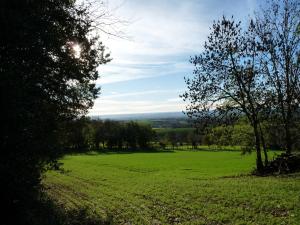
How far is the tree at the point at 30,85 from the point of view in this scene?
34.0 feet

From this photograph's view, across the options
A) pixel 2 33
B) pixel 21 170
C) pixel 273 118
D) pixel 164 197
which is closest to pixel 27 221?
Answer: pixel 21 170

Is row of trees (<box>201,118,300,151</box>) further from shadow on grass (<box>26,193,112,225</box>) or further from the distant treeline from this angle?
shadow on grass (<box>26,193,112,225</box>)

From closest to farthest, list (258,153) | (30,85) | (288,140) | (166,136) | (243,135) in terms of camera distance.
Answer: (30,85)
(288,140)
(258,153)
(243,135)
(166,136)

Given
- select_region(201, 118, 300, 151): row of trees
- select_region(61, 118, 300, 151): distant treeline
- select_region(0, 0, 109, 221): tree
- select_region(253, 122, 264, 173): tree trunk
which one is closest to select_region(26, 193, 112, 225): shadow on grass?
select_region(0, 0, 109, 221): tree

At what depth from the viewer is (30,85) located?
10.9m

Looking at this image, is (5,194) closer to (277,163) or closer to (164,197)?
(164,197)

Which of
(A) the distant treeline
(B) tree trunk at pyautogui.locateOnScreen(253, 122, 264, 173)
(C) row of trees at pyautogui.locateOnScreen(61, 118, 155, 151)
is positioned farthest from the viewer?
(C) row of trees at pyautogui.locateOnScreen(61, 118, 155, 151)

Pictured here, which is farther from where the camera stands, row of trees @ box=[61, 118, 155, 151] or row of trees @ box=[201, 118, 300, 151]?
row of trees @ box=[61, 118, 155, 151]

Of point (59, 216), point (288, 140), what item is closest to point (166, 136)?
point (288, 140)

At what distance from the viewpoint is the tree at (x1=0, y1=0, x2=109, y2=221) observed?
10375 millimetres

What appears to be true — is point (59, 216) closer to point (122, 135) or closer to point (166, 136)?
point (122, 135)

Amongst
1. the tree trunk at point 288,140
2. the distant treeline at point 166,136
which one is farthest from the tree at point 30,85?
the tree trunk at point 288,140

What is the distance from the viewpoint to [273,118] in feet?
106

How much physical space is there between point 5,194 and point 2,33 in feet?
16.2
